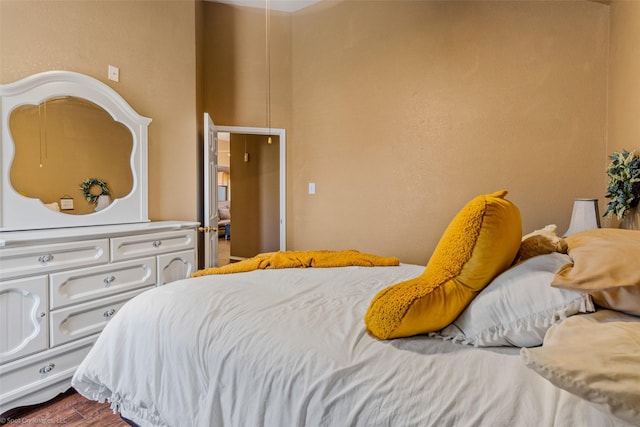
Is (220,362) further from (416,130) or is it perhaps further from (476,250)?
(416,130)

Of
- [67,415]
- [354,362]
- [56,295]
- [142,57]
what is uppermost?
[142,57]

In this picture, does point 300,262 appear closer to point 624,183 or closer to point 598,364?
point 598,364

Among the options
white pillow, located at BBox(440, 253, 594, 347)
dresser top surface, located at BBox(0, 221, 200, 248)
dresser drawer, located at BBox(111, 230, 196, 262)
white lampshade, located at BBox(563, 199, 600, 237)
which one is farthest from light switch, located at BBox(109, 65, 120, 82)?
white lampshade, located at BBox(563, 199, 600, 237)

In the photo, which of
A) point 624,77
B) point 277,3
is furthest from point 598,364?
point 277,3

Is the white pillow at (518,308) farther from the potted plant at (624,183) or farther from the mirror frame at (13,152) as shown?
the mirror frame at (13,152)

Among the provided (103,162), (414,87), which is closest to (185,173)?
(103,162)

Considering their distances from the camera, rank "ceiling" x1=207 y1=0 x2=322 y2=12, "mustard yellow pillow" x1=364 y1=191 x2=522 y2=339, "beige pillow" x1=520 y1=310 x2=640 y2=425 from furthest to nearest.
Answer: "ceiling" x1=207 y1=0 x2=322 y2=12
"mustard yellow pillow" x1=364 y1=191 x2=522 y2=339
"beige pillow" x1=520 y1=310 x2=640 y2=425

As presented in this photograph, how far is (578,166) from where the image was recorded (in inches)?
85.0

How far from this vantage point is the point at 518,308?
80cm

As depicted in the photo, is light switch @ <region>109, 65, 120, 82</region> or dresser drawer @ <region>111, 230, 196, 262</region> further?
light switch @ <region>109, 65, 120, 82</region>

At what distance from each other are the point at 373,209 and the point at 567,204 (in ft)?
4.97

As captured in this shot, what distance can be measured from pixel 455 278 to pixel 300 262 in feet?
3.43

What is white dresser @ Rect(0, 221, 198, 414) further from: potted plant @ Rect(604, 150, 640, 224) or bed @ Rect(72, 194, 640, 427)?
potted plant @ Rect(604, 150, 640, 224)

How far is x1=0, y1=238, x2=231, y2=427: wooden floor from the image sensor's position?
61.5 inches
